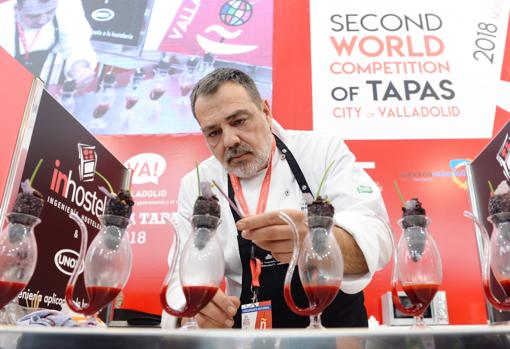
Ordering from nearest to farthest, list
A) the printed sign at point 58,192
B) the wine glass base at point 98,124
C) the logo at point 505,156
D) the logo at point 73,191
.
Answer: the printed sign at point 58,192 < the logo at point 73,191 < the logo at point 505,156 < the wine glass base at point 98,124

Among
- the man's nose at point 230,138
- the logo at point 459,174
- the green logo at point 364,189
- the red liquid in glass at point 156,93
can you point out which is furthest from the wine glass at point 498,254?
the red liquid in glass at point 156,93

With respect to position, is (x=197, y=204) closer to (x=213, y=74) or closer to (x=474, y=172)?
(x=213, y=74)

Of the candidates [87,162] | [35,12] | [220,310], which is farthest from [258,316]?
[35,12]

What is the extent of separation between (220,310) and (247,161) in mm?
762

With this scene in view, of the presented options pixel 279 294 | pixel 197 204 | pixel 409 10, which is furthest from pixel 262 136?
pixel 409 10

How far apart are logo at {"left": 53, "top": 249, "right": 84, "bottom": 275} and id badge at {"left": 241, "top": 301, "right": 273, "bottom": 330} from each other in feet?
2.22

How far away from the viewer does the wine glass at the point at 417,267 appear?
0.95 meters

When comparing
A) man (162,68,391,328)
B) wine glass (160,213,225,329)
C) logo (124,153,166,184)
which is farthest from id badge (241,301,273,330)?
logo (124,153,166,184)

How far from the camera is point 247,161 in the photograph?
1734 millimetres

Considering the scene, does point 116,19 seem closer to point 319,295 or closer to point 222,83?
point 222,83

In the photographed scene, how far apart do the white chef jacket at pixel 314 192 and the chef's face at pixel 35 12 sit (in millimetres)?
2570

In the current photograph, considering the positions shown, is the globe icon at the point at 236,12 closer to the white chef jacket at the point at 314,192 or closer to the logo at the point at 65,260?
the white chef jacket at the point at 314,192

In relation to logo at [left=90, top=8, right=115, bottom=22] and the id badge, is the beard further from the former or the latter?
logo at [left=90, top=8, right=115, bottom=22]

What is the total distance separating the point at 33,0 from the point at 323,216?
389 centimetres
